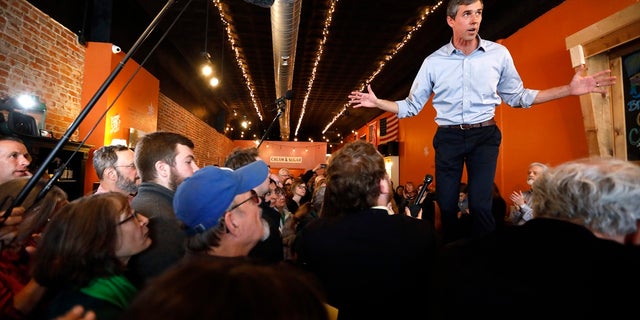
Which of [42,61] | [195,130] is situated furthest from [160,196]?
[195,130]

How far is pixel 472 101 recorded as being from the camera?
1980 mm

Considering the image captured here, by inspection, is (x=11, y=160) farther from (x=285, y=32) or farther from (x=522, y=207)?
(x=522, y=207)

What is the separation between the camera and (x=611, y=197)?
97 centimetres

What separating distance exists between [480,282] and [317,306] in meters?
0.56

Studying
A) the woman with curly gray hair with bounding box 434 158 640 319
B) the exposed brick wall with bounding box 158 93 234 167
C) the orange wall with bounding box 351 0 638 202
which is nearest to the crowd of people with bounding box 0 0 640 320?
the woman with curly gray hair with bounding box 434 158 640 319

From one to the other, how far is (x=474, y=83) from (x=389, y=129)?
30.4 ft

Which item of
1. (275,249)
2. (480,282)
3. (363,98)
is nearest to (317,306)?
(480,282)

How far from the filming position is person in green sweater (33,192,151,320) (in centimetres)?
103

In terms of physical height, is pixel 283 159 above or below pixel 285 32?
below

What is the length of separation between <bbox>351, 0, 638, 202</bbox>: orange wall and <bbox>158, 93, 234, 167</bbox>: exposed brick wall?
270 inches

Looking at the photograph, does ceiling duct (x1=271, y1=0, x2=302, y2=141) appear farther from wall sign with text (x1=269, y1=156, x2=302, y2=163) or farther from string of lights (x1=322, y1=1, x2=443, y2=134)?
wall sign with text (x1=269, y1=156, x2=302, y2=163)

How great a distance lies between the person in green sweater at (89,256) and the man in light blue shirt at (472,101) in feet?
5.02

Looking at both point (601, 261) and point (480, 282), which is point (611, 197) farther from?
point (480, 282)

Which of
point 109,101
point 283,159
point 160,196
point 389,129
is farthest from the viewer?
point 283,159
